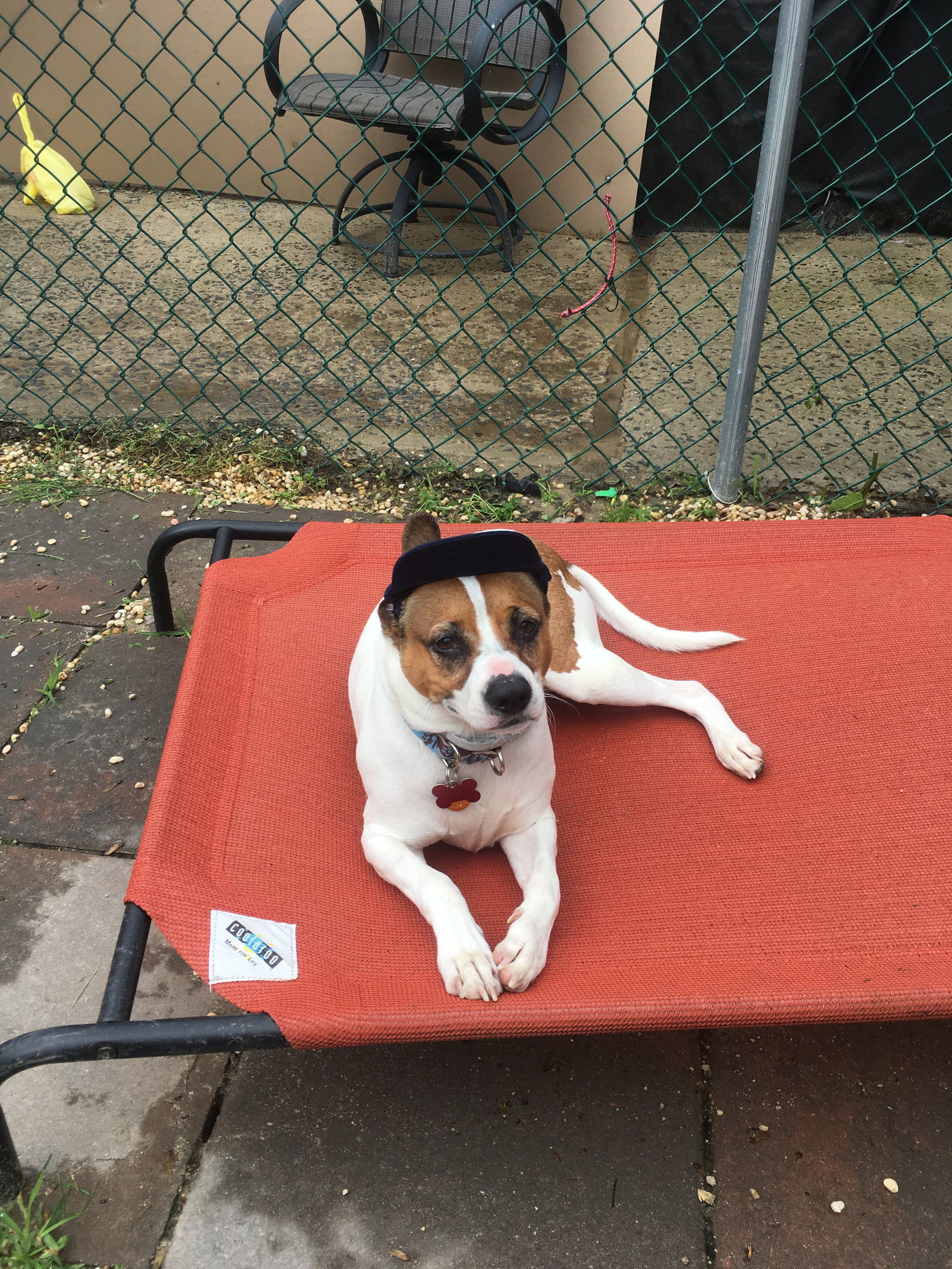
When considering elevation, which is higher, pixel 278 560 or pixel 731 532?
pixel 278 560

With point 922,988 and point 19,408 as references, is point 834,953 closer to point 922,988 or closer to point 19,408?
point 922,988

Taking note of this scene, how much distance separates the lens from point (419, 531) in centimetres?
200

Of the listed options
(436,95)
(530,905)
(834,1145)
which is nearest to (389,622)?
(530,905)

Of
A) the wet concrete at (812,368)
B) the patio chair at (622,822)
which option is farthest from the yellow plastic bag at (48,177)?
the patio chair at (622,822)

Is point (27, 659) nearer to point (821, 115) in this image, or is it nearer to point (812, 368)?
point (812, 368)

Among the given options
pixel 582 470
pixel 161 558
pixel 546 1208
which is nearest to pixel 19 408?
pixel 161 558

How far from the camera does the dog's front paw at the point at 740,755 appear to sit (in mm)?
2393

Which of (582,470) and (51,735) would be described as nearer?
(51,735)

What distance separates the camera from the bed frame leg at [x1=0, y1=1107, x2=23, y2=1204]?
5.72 ft

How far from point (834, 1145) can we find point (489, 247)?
4912 mm

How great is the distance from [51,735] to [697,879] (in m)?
1.84

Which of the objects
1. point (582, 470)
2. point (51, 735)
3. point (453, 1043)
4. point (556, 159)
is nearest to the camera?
point (453, 1043)

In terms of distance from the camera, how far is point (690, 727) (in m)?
2.54

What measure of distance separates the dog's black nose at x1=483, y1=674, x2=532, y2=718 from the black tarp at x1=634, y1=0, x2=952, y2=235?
4354mm
